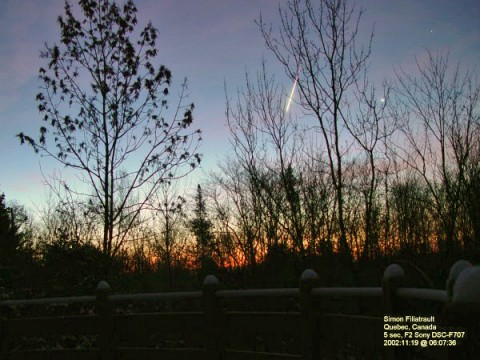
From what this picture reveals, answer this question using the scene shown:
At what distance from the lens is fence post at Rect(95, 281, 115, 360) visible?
20.6ft

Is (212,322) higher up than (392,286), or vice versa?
(392,286)

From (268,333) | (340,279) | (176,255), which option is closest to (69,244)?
(340,279)

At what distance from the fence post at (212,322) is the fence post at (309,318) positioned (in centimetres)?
127

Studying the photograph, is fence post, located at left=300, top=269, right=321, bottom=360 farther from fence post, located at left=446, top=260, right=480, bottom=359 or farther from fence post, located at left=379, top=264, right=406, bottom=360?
fence post, located at left=446, top=260, right=480, bottom=359

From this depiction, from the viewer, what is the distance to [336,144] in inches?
439

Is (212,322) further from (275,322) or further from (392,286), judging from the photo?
(392,286)

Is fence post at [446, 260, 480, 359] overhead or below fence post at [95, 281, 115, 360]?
overhead

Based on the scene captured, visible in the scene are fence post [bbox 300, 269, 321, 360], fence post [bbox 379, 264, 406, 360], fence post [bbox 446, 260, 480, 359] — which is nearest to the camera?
fence post [bbox 446, 260, 480, 359]

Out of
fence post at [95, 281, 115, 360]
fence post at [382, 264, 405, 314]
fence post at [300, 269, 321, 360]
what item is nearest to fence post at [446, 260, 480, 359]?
fence post at [382, 264, 405, 314]

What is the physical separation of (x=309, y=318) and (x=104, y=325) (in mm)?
3204

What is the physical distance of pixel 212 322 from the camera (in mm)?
5500

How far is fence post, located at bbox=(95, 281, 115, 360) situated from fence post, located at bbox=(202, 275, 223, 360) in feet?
5.24

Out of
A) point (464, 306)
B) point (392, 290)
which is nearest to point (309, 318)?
point (392, 290)

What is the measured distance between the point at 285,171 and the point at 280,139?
4.22 ft
